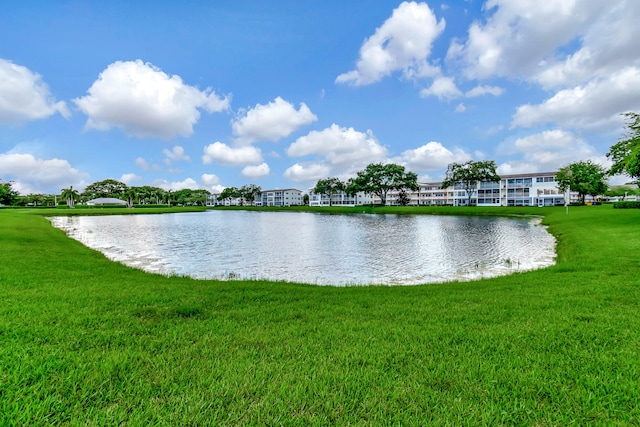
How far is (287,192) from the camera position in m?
181

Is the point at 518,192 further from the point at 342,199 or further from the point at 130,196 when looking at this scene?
the point at 130,196

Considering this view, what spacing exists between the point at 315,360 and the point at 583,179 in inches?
3611

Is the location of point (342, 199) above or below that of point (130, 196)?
below

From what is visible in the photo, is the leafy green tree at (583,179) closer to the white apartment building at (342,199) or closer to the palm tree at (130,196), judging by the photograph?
the white apartment building at (342,199)

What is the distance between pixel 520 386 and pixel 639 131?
110 feet

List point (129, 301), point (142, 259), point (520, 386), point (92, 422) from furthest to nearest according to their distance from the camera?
point (142, 259) → point (129, 301) → point (520, 386) → point (92, 422)

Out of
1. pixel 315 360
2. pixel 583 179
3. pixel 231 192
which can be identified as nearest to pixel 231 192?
pixel 231 192

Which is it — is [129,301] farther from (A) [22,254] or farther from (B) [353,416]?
(A) [22,254]

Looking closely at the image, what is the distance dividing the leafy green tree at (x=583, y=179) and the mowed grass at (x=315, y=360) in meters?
79.8

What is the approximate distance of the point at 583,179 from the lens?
2847 inches

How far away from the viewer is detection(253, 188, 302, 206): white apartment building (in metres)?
181

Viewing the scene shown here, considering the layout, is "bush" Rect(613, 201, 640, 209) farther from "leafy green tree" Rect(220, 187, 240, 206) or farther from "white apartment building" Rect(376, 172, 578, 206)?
"leafy green tree" Rect(220, 187, 240, 206)

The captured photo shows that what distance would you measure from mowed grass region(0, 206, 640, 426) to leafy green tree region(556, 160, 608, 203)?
7976 centimetres

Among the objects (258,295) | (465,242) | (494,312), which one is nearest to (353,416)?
(494,312)
